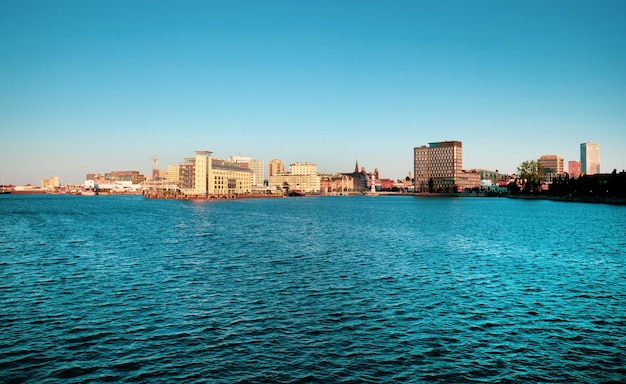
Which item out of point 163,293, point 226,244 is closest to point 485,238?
point 226,244

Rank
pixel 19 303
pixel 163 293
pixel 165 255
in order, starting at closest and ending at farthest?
1. pixel 19 303
2. pixel 163 293
3. pixel 165 255

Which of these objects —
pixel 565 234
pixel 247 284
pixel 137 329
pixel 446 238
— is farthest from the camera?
pixel 565 234

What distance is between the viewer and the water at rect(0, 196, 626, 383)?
685 inches

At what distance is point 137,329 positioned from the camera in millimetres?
21906

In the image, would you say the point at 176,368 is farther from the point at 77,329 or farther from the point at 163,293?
the point at 163,293

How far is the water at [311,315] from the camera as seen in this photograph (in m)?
17.4

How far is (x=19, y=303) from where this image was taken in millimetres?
26688

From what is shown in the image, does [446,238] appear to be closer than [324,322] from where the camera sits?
No

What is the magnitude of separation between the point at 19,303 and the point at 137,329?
414 inches

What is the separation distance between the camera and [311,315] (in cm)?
2441

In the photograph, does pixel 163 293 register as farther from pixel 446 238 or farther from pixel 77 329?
pixel 446 238

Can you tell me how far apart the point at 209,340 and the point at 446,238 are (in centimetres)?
4737

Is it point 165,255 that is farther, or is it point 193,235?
point 193,235

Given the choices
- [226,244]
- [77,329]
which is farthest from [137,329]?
[226,244]
